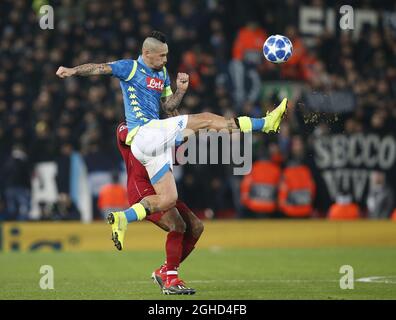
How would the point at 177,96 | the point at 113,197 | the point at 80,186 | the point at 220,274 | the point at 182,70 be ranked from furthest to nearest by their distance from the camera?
the point at 182,70
the point at 80,186
the point at 113,197
the point at 220,274
the point at 177,96

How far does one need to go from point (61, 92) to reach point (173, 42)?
2.77 metres

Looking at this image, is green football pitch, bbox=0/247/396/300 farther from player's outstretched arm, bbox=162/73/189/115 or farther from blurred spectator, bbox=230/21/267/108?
blurred spectator, bbox=230/21/267/108

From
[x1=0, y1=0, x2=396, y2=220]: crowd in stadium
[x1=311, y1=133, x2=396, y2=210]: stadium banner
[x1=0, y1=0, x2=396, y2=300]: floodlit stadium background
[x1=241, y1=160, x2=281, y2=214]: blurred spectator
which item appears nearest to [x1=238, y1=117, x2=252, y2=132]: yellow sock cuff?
[x1=0, y1=0, x2=396, y2=300]: floodlit stadium background

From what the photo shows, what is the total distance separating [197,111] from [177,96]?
8898 mm

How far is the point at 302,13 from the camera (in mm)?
23750

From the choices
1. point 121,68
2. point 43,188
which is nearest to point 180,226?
point 121,68

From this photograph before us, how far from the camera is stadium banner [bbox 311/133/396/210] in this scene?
20.1 metres

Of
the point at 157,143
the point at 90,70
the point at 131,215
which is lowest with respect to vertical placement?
the point at 131,215

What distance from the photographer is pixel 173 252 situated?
1113 centimetres

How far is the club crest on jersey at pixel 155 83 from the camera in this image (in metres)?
11.3

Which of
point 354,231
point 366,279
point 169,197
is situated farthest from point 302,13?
point 169,197

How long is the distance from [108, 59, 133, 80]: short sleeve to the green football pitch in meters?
2.50

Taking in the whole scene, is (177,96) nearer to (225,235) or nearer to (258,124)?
(258,124)

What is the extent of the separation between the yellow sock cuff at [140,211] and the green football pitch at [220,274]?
88cm
